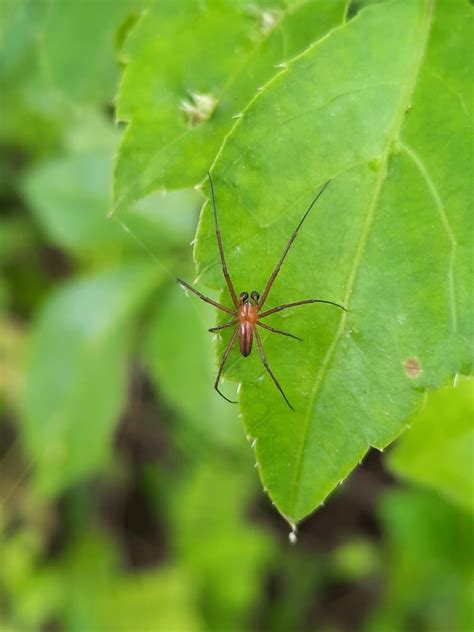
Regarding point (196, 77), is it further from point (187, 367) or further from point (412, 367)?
point (187, 367)

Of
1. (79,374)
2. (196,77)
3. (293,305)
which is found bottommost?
(79,374)

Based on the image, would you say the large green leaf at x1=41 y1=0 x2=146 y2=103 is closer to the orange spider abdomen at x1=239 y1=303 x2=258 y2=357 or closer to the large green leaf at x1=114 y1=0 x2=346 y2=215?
A: the large green leaf at x1=114 y1=0 x2=346 y2=215

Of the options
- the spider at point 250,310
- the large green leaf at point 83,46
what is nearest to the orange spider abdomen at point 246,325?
the spider at point 250,310

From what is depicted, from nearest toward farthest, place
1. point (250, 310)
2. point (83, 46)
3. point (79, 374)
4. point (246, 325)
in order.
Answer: point (246, 325), point (250, 310), point (83, 46), point (79, 374)

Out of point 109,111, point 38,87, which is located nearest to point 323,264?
point 38,87

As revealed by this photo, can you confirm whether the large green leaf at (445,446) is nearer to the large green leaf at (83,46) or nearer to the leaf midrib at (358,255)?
the leaf midrib at (358,255)

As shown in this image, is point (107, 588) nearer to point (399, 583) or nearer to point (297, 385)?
point (399, 583)

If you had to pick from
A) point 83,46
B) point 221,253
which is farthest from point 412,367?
point 83,46
